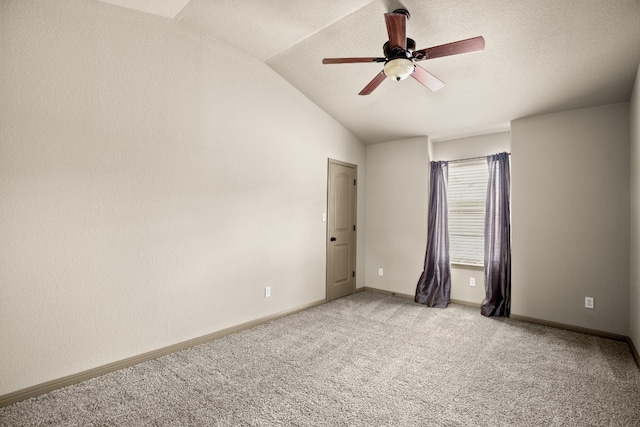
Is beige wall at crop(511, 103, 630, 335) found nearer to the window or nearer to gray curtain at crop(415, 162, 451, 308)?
the window

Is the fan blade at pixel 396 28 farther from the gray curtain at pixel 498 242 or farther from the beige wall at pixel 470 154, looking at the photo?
the beige wall at pixel 470 154

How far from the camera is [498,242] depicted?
4273mm

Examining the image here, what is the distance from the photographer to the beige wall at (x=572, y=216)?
11.2ft

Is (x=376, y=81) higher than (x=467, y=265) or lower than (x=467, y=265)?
higher

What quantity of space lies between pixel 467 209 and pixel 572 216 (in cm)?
132

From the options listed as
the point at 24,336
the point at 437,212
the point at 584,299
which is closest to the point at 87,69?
the point at 24,336

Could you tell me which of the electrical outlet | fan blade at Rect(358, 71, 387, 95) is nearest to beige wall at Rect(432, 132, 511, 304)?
the electrical outlet

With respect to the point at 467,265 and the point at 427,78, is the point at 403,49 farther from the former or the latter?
the point at 467,265

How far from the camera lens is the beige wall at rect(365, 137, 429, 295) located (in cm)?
497

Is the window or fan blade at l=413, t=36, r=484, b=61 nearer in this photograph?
fan blade at l=413, t=36, r=484, b=61

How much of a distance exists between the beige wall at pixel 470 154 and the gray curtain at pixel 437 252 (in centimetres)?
17

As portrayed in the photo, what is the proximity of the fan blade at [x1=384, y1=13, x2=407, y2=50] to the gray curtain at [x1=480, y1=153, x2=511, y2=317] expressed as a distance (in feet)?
9.04

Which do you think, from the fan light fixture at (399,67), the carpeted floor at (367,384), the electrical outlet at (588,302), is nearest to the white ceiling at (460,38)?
the fan light fixture at (399,67)

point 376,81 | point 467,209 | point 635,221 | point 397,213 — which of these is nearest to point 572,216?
point 635,221
